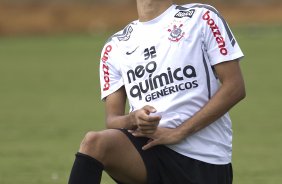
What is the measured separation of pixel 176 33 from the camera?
5758 mm

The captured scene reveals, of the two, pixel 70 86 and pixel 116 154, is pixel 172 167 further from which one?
pixel 70 86

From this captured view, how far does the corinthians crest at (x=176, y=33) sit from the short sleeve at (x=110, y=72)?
16.5 inches

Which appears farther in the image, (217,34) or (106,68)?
(106,68)

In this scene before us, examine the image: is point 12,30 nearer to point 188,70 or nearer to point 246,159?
point 246,159

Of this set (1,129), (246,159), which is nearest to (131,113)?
(246,159)

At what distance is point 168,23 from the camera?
5.81 meters

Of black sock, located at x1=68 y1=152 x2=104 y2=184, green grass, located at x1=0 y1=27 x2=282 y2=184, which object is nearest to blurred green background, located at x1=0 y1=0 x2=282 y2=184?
green grass, located at x1=0 y1=27 x2=282 y2=184

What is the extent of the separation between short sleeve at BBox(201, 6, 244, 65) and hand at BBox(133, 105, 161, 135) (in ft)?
1.74

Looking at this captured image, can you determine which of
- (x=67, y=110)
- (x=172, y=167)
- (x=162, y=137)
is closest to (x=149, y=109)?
(x=162, y=137)

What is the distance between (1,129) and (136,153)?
9.32 meters

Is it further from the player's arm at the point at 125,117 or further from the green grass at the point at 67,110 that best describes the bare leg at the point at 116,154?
the green grass at the point at 67,110

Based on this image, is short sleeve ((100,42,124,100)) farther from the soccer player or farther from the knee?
the knee

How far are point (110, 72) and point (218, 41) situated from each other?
2.63 feet

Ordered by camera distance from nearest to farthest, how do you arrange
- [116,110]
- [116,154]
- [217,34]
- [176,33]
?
1. [116,154]
2. [217,34]
3. [176,33]
4. [116,110]
